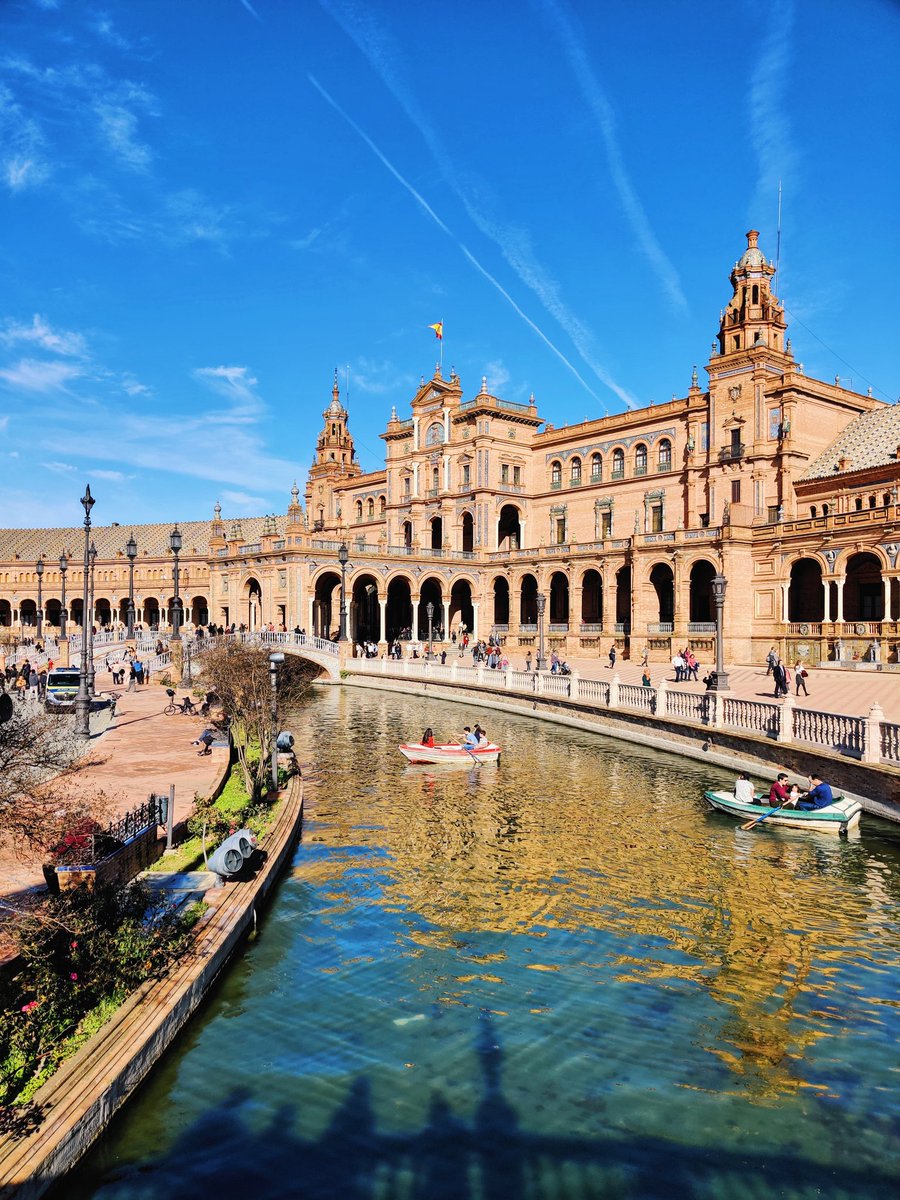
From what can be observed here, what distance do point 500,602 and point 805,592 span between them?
23.9 meters

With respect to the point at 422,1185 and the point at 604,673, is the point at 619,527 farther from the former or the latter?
the point at 422,1185

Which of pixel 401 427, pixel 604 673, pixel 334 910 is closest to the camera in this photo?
pixel 334 910

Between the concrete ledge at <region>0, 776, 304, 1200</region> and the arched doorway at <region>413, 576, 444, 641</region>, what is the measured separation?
53.6 meters

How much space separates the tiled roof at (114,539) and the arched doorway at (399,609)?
101ft

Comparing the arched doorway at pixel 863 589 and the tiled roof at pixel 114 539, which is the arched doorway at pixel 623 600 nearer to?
the arched doorway at pixel 863 589

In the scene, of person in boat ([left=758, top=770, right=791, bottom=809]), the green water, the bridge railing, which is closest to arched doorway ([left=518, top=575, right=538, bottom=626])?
the bridge railing

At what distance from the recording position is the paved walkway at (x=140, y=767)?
35.6 feet

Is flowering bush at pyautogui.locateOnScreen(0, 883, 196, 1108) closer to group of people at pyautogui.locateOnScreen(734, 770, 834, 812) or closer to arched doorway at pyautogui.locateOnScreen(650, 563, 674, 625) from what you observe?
group of people at pyautogui.locateOnScreen(734, 770, 834, 812)

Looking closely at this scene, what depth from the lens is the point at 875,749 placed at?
16531mm

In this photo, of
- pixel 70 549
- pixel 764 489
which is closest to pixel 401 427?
pixel 764 489

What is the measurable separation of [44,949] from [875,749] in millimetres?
14917

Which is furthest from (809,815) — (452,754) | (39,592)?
(39,592)

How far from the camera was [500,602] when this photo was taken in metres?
63.6

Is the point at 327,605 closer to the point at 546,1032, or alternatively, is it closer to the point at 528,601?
the point at 528,601
